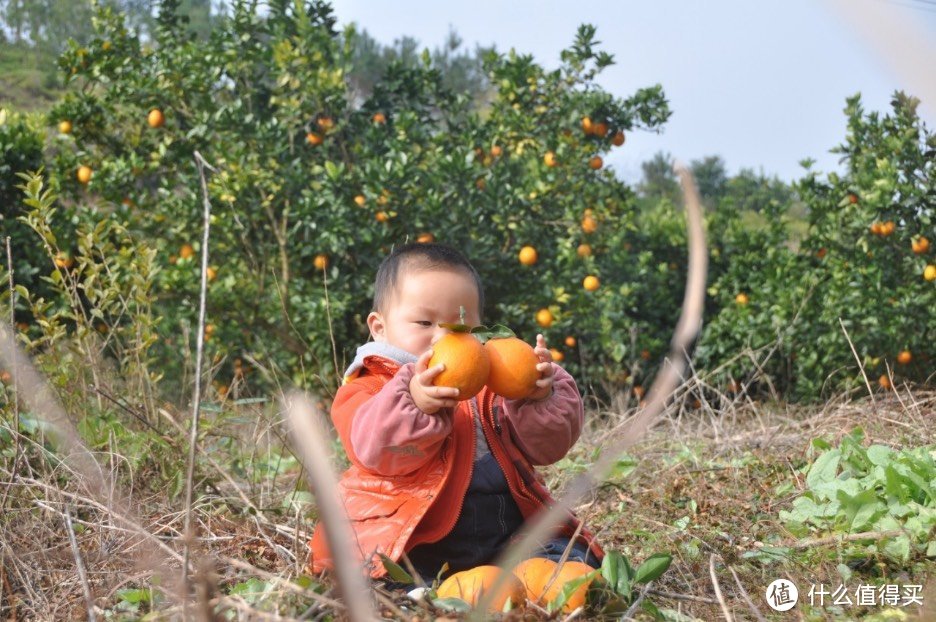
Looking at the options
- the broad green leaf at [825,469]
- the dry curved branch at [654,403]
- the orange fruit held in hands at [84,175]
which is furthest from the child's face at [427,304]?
the orange fruit held in hands at [84,175]

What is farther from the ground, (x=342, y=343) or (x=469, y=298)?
(x=469, y=298)

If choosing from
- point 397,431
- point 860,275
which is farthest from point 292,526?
point 860,275

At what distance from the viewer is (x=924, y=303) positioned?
5.68 meters

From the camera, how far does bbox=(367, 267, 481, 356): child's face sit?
6.98 feet

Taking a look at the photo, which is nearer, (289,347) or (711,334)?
(289,347)

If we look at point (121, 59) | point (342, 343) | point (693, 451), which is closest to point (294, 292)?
point (342, 343)

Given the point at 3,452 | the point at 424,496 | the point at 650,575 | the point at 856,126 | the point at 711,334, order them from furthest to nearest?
the point at 711,334
the point at 856,126
the point at 3,452
the point at 424,496
the point at 650,575

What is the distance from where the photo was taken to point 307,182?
552 centimetres

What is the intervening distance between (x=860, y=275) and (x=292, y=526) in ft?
15.1

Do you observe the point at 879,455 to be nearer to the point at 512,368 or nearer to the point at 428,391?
the point at 512,368

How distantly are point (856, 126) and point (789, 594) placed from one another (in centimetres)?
489

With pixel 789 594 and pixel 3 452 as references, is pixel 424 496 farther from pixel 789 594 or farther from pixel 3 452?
pixel 3 452

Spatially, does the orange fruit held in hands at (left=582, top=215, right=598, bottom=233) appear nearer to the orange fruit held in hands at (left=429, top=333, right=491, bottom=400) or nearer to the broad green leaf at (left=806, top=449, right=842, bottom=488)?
the broad green leaf at (left=806, top=449, right=842, bottom=488)

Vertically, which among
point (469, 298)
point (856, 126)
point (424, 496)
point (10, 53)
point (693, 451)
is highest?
point (10, 53)
